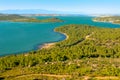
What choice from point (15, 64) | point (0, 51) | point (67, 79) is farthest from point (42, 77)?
point (0, 51)

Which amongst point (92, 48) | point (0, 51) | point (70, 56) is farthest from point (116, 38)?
point (0, 51)

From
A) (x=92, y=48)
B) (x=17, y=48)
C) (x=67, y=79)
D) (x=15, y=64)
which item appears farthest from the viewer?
(x=17, y=48)

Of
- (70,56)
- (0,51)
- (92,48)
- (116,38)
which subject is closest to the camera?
(70,56)

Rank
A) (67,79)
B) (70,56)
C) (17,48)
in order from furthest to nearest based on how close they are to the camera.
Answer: (17,48) → (70,56) → (67,79)

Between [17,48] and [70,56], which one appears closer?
[70,56]

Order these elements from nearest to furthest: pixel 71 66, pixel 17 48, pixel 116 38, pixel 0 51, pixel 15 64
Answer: pixel 71 66 < pixel 15 64 < pixel 0 51 < pixel 17 48 < pixel 116 38

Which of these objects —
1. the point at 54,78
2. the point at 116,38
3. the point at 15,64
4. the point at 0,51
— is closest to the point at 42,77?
the point at 54,78

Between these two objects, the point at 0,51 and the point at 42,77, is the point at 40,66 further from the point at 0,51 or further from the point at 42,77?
the point at 0,51

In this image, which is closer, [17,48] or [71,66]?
[71,66]

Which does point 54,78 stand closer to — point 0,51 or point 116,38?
point 0,51
